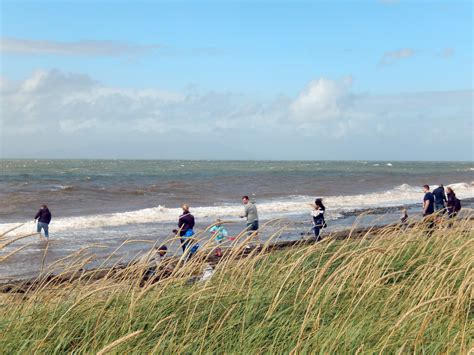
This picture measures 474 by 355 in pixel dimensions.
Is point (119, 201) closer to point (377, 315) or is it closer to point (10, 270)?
point (10, 270)

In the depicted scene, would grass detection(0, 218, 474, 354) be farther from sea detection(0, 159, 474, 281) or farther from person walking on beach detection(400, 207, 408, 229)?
sea detection(0, 159, 474, 281)

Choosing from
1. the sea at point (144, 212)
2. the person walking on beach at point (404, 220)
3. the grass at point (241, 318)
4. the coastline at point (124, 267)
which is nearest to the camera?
the grass at point (241, 318)

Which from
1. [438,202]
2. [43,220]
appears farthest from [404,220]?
[43,220]

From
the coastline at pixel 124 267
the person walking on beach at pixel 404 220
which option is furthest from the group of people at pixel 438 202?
the coastline at pixel 124 267

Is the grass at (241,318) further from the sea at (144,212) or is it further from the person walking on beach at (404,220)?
the sea at (144,212)

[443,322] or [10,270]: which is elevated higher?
[443,322]

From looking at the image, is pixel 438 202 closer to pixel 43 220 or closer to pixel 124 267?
pixel 124 267

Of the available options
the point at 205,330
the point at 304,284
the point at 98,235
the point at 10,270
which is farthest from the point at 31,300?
the point at 98,235

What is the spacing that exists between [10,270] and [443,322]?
38.9 feet

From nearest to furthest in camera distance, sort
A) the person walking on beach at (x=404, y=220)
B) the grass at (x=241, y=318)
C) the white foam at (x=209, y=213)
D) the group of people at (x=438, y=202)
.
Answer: the grass at (x=241, y=318), the person walking on beach at (x=404, y=220), the group of people at (x=438, y=202), the white foam at (x=209, y=213)

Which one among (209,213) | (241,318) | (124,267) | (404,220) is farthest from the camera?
(209,213)

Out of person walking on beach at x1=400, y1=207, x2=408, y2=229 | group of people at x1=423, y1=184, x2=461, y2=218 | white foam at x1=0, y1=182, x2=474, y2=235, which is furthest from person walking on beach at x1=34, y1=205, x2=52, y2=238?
group of people at x1=423, y1=184, x2=461, y2=218

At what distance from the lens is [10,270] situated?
14.1 metres

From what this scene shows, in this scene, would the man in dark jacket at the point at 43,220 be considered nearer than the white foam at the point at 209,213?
Yes
